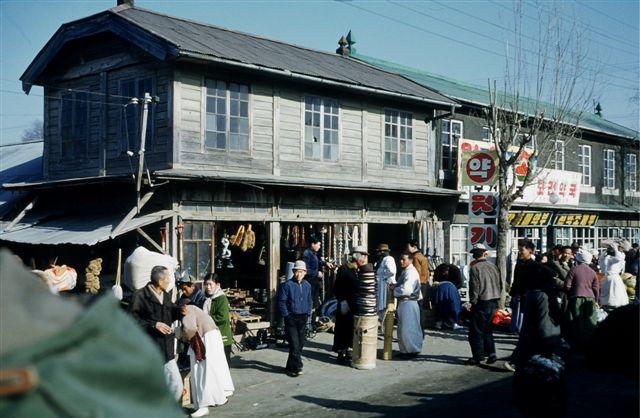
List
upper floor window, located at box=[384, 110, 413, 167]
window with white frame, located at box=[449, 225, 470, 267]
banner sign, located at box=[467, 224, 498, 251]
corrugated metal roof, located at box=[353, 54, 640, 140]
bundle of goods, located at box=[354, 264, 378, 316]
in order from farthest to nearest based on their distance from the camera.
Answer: corrugated metal roof, located at box=[353, 54, 640, 140], window with white frame, located at box=[449, 225, 470, 267], upper floor window, located at box=[384, 110, 413, 167], banner sign, located at box=[467, 224, 498, 251], bundle of goods, located at box=[354, 264, 378, 316]

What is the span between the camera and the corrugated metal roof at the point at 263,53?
46.6 feet

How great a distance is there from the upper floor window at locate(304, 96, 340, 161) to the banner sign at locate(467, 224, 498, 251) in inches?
155

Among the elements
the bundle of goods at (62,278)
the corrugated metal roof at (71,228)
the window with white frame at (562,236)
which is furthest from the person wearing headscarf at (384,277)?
the window with white frame at (562,236)

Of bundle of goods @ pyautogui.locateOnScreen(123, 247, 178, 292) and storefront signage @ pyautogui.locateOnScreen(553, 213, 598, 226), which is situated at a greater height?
storefront signage @ pyautogui.locateOnScreen(553, 213, 598, 226)

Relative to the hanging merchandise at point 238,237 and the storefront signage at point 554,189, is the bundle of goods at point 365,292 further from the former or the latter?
the storefront signage at point 554,189

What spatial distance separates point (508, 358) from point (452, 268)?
4.90 m

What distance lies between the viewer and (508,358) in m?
12.1

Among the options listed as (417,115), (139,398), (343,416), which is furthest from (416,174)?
(139,398)

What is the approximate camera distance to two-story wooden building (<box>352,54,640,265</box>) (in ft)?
70.2

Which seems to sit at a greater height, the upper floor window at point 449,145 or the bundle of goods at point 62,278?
the upper floor window at point 449,145

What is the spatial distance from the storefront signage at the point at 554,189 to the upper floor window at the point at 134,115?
13.5 metres

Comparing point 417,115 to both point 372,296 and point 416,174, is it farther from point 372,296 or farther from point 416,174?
point 372,296

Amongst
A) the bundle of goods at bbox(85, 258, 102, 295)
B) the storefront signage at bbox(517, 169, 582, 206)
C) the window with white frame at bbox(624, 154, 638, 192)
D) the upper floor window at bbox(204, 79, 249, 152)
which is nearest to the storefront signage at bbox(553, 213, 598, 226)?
the storefront signage at bbox(517, 169, 582, 206)

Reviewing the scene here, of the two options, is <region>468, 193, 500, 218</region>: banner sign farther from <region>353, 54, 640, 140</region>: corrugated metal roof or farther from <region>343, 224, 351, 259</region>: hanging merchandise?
<region>353, 54, 640, 140</region>: corrugated metal roof
